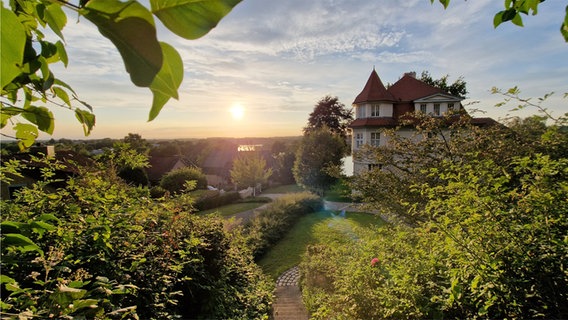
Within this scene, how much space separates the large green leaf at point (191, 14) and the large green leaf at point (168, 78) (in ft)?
0.09

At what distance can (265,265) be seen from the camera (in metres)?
11.2

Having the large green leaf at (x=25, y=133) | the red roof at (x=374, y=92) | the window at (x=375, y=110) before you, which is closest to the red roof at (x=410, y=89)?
the red roof at (x=374, y=92)

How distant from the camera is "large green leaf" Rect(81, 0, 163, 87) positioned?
0.24m

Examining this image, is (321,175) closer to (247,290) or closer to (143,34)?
(247,290)

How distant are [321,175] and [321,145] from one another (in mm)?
2402

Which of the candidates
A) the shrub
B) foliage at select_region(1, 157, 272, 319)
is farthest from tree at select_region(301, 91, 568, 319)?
the shrub

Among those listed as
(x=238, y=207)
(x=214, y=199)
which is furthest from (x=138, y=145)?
(x=214, y=199)

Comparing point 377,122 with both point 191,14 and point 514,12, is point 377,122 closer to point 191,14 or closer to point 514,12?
point 514,12

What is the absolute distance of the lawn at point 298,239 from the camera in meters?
11.2

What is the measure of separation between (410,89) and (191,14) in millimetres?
21471

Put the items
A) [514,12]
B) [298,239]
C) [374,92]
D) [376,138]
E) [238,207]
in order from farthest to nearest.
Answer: [238,207], [374,92], [376,138], [298,239], [514,12]

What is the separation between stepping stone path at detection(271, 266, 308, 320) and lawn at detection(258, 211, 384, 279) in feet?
1.39

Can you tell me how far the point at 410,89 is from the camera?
19219 mm

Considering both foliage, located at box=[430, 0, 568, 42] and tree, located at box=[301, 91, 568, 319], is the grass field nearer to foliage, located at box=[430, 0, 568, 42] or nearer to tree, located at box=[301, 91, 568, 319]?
tree, located at box=[301, 91, 568, 319]
